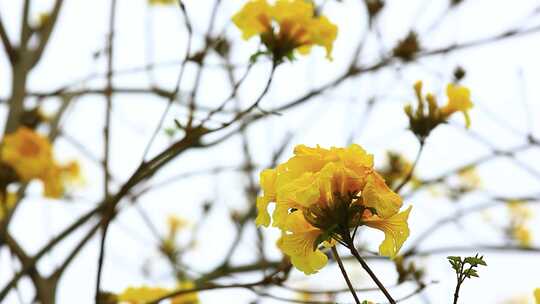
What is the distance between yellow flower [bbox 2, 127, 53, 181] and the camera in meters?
2.91

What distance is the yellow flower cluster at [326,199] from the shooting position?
50.0 inches

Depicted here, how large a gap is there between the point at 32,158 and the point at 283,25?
1.42 m

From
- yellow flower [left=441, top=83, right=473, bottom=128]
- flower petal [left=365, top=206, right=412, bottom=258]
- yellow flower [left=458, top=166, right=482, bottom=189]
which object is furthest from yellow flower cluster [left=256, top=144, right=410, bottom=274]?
yellow flower [left=458, top=166, right=482, bottom=189]

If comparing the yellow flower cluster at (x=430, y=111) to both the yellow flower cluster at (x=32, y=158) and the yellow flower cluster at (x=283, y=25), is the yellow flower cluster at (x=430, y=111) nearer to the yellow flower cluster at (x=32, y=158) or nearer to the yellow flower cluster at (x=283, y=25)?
the yellow flower cluster at (x=283, y=25)

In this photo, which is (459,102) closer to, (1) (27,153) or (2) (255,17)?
(2) (255,17)

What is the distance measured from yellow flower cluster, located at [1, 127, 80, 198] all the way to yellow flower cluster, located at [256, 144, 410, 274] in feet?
6.13

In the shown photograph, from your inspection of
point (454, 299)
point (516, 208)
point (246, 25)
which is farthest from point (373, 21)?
point (516, 208)

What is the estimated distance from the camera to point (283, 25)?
2.20 m

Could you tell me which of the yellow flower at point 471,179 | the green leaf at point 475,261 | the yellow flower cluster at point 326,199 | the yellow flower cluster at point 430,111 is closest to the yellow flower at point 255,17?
the yellow flower cluster at point 430,111

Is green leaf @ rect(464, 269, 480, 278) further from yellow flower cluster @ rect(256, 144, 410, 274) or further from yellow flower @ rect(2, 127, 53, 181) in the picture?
yellow flower @ rect(2, 127, 53, 181)

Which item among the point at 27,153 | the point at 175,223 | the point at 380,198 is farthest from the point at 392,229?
the point at 175,223

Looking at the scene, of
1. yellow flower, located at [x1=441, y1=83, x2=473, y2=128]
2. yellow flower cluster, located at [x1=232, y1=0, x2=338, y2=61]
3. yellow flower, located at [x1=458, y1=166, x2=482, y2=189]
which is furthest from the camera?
yellow flower, located at [x1=458, y1=166, x2=482, y2=189]

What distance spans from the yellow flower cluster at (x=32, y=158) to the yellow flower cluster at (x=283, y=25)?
1263 mm

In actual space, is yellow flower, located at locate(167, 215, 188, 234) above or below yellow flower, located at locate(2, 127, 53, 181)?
above
